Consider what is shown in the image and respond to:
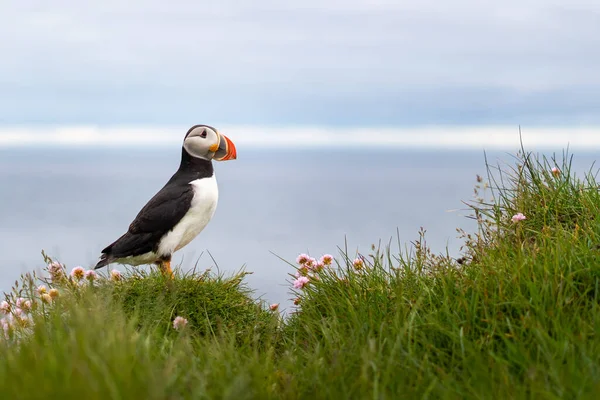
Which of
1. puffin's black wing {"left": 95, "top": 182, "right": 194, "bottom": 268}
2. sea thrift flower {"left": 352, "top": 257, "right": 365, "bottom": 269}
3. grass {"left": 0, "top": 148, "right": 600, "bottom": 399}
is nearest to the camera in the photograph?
grass {"left": 0, "top": 148, "right": 600, "bottom": 399}

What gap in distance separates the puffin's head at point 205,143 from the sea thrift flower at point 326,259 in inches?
83.5

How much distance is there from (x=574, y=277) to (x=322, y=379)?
2167 mm

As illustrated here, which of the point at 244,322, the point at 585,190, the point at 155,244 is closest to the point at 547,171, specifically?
the point at 585,190

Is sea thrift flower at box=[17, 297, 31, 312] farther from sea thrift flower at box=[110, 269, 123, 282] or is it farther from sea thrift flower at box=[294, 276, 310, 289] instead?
sea thrift flower at box=[294, 276, 310, 289]

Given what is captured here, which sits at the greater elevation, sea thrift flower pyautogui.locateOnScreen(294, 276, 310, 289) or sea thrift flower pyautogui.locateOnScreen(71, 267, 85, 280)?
sea thrift flower pyautogui.locateOnScreen(71, 267, 85, 280)

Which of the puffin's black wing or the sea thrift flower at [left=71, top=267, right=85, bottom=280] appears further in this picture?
the puffin's black wing

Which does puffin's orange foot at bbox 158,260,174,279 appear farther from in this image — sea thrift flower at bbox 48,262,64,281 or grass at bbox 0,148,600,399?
sea thrift flower at bbox 48,262,64,281

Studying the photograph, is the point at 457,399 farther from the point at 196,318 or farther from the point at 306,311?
the point at 196,318

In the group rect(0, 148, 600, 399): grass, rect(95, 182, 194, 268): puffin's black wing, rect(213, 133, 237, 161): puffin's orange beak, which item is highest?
rect(213, 133, 237, 161): puffin's orange beak

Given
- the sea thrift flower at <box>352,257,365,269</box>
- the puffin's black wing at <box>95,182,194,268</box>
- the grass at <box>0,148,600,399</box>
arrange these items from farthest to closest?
the puffin's black wing at <box>95,182,194,268</box>, the sea thrift flower at <box>352,257,365,269</box>, the grass at <box>0,148,600,399</box>

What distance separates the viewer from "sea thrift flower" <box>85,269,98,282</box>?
6.99 m

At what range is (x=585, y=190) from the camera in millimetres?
7297

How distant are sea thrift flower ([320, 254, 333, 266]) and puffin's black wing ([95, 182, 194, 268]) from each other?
1.84 meters

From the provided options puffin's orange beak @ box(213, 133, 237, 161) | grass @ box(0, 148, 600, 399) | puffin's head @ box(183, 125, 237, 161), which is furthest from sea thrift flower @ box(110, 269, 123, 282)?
puffin's orange beak @ box(213, 133, 237, 161)
